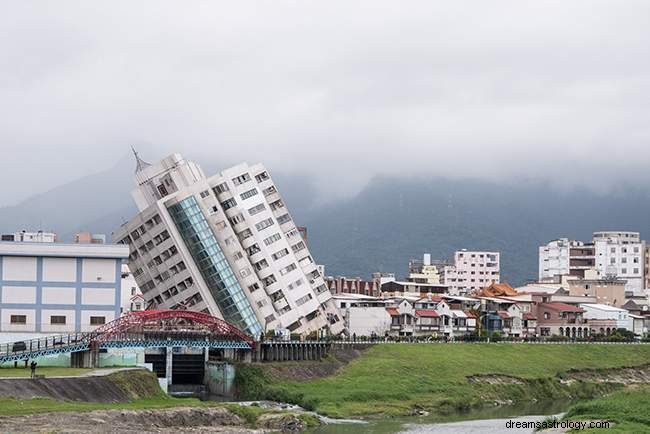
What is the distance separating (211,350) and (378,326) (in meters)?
38.8

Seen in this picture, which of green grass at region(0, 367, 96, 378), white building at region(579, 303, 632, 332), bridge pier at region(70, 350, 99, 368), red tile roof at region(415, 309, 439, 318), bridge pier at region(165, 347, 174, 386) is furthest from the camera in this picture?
white building at region(579, 303, 632, 332)

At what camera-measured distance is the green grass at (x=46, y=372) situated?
7306 cm

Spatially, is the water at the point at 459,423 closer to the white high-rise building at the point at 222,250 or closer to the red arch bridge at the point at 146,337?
the red arch bridge at the point at 146,337

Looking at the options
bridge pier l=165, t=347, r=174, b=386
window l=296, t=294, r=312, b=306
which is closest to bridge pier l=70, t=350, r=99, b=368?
bridge pier l=165, t=347, r=174, b=386

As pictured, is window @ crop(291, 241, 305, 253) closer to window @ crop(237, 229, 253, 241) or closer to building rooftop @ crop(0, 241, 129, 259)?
window @ crop(237, 229, 253, 241)

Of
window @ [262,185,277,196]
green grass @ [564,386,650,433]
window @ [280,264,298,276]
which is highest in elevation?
window @ [262,185,277,196]

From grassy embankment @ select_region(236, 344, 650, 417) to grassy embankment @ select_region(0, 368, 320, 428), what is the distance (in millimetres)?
9385

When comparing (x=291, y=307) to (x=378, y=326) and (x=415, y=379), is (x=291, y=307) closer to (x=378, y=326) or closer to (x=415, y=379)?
(x=378, y=326)

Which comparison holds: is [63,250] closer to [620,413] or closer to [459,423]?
[459,423]

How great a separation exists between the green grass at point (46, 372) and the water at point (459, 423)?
17003mm

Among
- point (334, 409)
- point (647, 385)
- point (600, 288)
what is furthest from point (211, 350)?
point (600, 288)

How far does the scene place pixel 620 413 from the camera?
7625cm

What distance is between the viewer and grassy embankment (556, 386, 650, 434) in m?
69.4

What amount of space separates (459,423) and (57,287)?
37.3m
